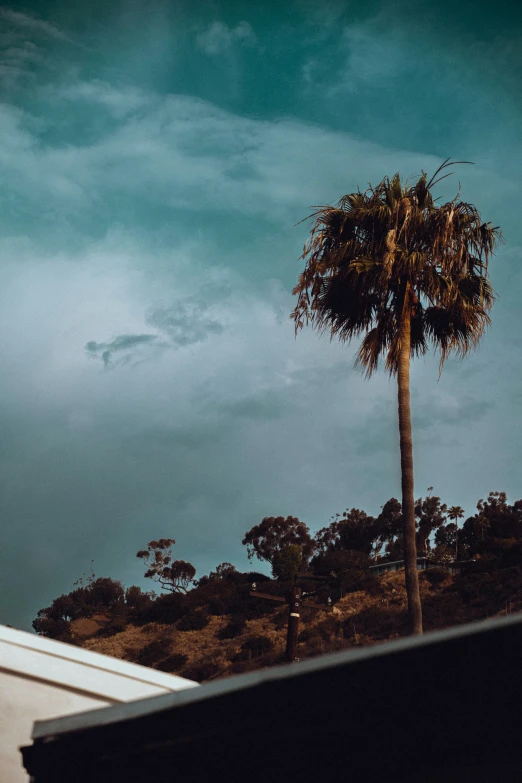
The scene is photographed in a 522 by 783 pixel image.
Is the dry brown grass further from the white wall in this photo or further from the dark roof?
A: the dark roof

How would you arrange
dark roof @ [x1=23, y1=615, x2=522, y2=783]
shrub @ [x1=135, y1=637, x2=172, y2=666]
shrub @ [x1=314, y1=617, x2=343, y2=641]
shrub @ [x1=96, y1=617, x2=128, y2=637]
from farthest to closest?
shrub @ [x1=96, y1=617, x2=128, y2=637]
shrub @ [x1=135, y1=637, x2=172, y2=666]
shrub @ [x1=314, y1=617, x2=343, y2=641]
dark roof @ [x1=23, y1=615, x2=522, y2=783]

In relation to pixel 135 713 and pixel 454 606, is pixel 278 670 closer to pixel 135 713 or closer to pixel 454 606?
pixel 135 713

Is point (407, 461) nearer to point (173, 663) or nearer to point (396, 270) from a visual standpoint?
point (396, 270)

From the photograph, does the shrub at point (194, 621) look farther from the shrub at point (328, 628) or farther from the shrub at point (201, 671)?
the shrub at point (328, 628)

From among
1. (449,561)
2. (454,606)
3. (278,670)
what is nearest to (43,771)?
(278,670)

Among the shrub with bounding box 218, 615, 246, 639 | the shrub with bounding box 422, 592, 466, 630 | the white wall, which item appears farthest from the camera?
the shrub with bounding box 218, 615, 246, 639

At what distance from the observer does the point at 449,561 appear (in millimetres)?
35250

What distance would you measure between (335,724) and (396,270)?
11.7 metres

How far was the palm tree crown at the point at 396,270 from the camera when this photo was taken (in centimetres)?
1291

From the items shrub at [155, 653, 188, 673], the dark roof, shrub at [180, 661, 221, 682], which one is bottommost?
the dark roof

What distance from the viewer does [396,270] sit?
503 inches

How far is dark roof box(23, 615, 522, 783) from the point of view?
5.39 feet

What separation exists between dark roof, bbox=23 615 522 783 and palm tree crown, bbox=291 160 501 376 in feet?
37.4

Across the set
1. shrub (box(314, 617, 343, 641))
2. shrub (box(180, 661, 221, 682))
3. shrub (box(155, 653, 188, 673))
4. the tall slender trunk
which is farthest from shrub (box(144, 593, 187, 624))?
the tall slender trunk
